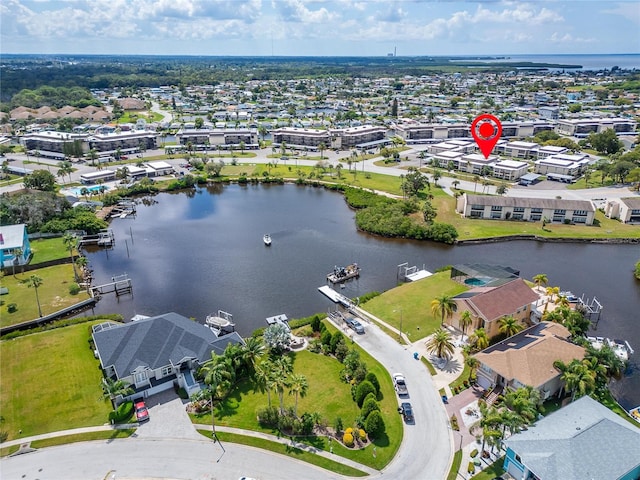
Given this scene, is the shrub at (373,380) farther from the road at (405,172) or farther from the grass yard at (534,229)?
the road at (405,172)

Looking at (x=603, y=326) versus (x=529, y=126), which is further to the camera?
(x=529, y=126)

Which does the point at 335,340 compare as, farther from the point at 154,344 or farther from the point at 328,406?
the point at 154,344

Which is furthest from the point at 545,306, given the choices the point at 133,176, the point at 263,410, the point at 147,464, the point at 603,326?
the point at 133,176

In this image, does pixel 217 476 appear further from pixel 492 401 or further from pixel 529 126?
pixel 529 126

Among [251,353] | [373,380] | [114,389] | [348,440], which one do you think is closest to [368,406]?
[348,440]

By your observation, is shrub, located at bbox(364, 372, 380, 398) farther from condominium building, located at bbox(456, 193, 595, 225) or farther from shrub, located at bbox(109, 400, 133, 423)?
Result: condominium building, located at bbox(456, 193, 595, 225)

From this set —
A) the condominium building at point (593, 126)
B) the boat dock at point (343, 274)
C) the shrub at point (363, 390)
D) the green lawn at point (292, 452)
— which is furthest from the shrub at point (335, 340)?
the condominium building at point (593, 126)
